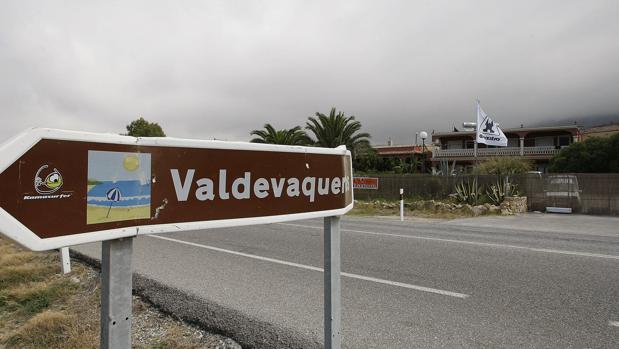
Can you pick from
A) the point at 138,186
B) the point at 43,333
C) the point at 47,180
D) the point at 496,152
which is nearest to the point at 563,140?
the point at 496,152

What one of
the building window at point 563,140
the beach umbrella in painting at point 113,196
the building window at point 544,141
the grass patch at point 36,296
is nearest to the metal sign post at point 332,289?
the beach umbrella in painting at point 113,196

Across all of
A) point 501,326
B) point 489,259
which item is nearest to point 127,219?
point 501,326

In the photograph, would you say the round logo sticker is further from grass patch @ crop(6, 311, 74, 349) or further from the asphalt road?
the asphalt road

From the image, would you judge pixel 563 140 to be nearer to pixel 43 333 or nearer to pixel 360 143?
pixel 360 143

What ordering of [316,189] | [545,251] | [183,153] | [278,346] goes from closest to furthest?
[183,153], [316,189], [278,346], [545,251]

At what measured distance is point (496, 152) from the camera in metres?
44.2

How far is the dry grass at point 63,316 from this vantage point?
364cm

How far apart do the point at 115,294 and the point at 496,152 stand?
153ft

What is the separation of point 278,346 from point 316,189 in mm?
1776

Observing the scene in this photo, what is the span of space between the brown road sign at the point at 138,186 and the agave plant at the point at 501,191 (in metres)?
18.2

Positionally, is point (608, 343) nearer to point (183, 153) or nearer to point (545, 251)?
point (183, 153)

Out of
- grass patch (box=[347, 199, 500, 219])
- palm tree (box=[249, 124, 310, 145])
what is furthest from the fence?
palm tree (box=[249, 124, 310, 145])

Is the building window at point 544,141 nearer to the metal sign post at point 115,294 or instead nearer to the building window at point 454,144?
the building window at point 454,144

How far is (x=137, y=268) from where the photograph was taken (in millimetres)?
6625
